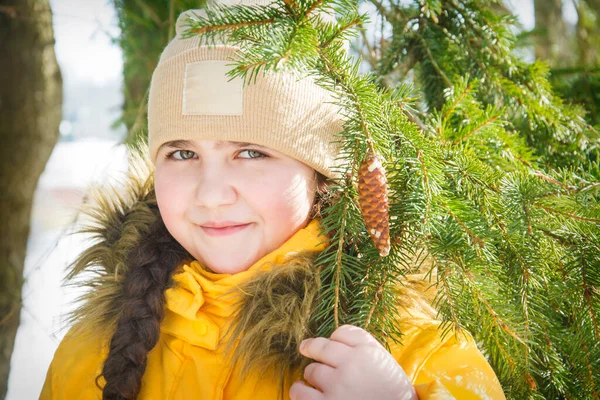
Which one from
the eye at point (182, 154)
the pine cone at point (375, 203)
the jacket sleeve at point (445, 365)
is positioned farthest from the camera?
the eye at point (182, 154)

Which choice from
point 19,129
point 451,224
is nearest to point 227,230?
point 451,224

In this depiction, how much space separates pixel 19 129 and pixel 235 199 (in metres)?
1.43

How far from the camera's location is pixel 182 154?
1.56 metres

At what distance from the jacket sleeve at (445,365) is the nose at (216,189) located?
1.88 ft

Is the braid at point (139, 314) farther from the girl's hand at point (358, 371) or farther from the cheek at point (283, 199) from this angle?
the girl's hand at point (358, 371)

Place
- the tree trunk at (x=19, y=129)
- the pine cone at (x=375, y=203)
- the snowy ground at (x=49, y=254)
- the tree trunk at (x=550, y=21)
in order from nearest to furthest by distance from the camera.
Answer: the pine cone at (x=375, y=203) → the snowy ground at (x=49, y=254) → the tree trunk at (x=19, y=129) → the tree trunk at (x=550, y=21)

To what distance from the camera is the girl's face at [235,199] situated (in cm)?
141

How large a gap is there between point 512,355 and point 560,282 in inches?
7.9

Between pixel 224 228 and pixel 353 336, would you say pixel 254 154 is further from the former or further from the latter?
pixel 353 336

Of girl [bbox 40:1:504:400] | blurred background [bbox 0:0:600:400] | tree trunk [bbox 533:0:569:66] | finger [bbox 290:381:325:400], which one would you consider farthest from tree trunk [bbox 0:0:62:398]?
tree trunk [bbox 533:0:569:66]

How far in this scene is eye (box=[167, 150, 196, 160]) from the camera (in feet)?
5.07

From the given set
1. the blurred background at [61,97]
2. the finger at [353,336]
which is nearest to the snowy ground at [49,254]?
the blurred background at [61,97]

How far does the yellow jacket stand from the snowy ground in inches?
7.7

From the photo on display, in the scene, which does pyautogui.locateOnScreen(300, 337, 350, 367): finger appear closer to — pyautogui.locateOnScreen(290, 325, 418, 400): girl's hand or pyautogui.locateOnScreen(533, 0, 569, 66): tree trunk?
pyautogui.locateOnScreen(290, 325, 418, 400): girl's hand
